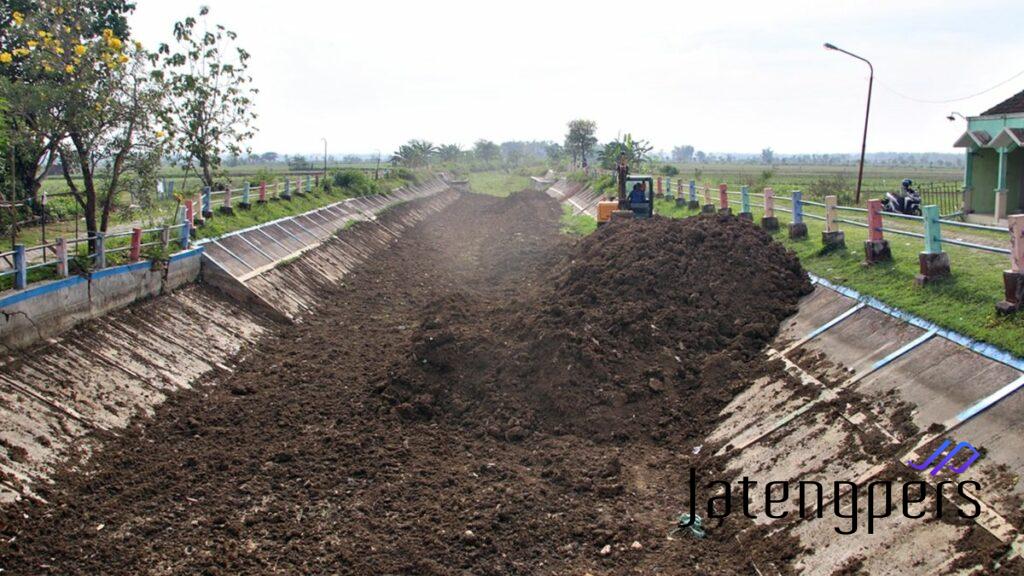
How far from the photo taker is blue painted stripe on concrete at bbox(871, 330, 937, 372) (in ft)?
29.1

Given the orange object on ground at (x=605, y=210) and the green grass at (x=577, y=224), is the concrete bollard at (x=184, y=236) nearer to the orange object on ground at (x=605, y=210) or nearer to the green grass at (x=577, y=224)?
the orange object on ground at (x=605, y=210)

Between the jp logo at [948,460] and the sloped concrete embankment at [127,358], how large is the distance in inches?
330

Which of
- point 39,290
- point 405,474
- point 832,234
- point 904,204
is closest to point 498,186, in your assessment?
point 904,204

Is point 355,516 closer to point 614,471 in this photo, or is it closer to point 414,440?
point 414,440

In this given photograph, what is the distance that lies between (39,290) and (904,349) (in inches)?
443

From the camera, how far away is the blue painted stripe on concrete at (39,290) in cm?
1082

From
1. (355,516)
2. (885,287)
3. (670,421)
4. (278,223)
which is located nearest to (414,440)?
(355,516)

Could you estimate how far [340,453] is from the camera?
9.83 metres

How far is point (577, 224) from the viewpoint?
1390 inches

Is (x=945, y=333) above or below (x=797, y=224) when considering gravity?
below

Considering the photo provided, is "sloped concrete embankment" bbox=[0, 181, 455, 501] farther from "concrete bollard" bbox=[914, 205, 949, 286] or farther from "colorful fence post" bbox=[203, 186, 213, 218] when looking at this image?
"concrete bollard" bbox=[914, 205, 949, 286]

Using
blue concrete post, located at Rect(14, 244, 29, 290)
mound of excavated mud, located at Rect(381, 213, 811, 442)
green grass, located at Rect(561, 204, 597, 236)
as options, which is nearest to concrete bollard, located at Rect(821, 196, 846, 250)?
mound of excavated mud, located at Rect(381, 213, 811, 442)

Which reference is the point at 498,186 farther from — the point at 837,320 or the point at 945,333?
the point at 945,333

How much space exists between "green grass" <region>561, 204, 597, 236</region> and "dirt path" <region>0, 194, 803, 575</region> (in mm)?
16361
